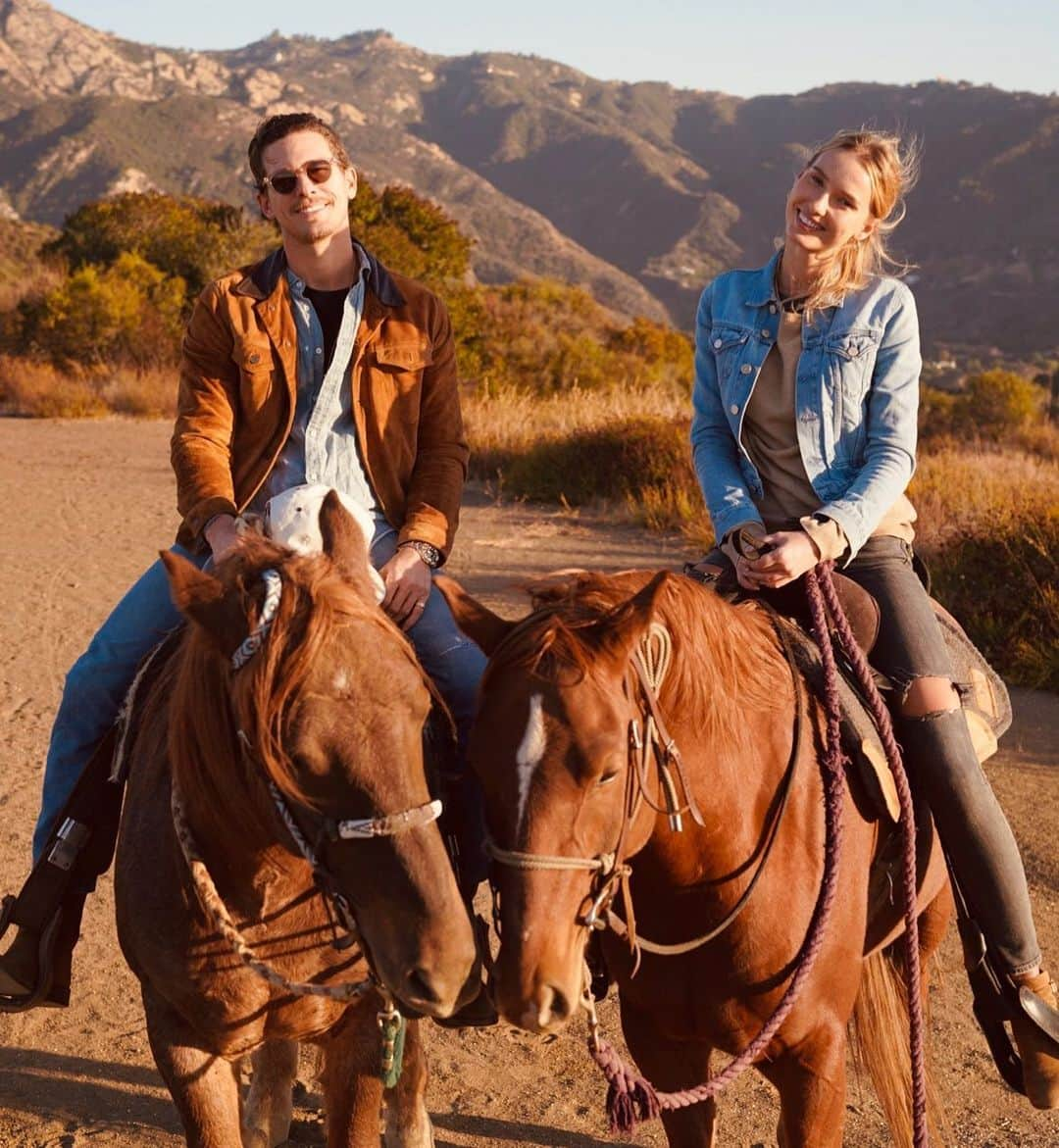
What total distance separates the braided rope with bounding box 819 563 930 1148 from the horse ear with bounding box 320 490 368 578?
1275 millimetres

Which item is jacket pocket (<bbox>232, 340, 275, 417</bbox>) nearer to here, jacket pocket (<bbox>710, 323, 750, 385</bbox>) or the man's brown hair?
the man's brown hair

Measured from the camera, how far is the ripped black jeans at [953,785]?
314 cm

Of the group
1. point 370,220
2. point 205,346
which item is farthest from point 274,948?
point 370,220

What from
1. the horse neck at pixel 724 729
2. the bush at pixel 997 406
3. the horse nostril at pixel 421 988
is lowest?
the bush at pixel 997 406

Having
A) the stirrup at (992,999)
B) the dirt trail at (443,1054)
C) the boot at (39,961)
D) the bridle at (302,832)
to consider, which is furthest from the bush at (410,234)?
the bridle at (302,832)

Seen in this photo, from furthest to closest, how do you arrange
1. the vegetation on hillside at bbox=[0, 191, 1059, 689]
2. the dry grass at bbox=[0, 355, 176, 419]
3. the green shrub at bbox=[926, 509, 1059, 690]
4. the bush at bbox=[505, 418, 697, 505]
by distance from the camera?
the dry grass at bbox=[0, 355, 176, 419] < the bush at bbox=[505, 418, 697, 505] < the vegetation on hillside at bbox=[0, 191, 1059, 689] < the green shrub at bbox=[926, 509, 1059, 690]

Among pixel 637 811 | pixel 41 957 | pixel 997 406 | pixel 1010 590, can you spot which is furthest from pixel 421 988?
pixel 997 406

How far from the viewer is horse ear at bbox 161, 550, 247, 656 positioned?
2.32 metres

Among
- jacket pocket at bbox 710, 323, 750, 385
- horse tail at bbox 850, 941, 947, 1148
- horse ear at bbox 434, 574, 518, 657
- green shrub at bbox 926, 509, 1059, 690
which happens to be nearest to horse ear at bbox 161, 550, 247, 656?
horse ear at bbox 434, 574, 518, 657

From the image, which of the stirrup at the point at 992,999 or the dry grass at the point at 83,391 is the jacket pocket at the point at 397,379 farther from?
the dry grass at the point at 83,391

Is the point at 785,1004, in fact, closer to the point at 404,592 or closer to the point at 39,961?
the point at 404,592

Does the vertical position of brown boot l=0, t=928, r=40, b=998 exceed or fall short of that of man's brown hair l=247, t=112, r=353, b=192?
it falls short

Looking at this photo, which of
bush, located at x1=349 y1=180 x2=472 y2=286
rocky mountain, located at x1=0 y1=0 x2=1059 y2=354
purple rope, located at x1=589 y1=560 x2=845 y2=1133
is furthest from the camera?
rocky mountain, located at x1=0 y1=0 x2=1059 y2=354

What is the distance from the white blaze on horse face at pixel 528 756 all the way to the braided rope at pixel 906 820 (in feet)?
3.64
